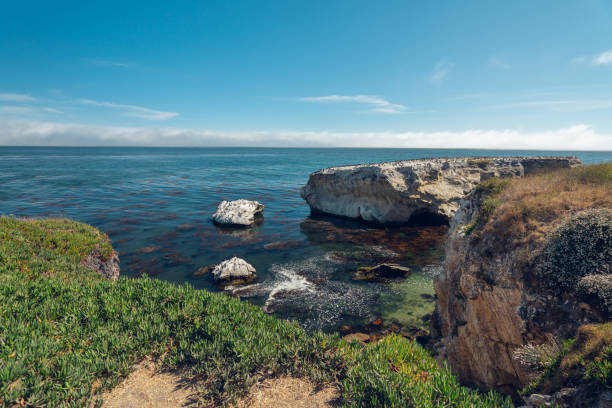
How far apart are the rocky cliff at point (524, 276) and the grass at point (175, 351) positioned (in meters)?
2.93

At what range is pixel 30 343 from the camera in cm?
536

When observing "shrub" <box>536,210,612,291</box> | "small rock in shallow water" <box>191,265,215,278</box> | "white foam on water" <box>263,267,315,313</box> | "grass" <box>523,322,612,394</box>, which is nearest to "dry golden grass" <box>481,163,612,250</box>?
"shrub" <box>536,210,612,291</box>

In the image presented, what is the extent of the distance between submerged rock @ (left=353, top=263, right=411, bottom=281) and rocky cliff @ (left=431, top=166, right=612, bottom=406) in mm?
6393

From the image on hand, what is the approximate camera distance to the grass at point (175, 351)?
4691mm

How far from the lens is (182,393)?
17.3ft

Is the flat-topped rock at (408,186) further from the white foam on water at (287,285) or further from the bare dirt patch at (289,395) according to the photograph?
the bare dirt patch at (289,395)

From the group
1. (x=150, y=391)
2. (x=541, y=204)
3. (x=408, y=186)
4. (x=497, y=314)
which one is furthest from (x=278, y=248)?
(x=541, y=204)

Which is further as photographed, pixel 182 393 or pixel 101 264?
pixel 101 264

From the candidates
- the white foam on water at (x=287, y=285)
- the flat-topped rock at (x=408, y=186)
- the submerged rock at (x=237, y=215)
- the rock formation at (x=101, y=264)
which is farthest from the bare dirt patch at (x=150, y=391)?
the flat-topped rock at (x=408, y=186)

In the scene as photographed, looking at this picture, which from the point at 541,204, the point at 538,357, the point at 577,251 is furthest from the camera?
the point at 541,204

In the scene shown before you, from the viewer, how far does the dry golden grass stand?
316 inches

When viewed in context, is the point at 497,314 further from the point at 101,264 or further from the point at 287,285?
the point at 101,264

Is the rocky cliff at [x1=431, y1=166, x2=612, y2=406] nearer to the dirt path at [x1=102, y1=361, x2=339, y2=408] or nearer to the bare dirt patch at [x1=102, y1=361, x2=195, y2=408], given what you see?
the dirt path at [x1=102, y1=361, x2=339, y2=408]

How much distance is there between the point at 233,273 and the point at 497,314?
1331cm
